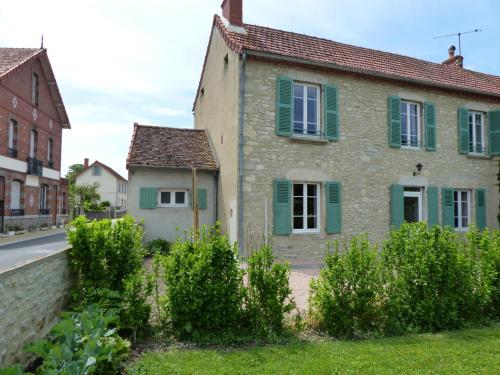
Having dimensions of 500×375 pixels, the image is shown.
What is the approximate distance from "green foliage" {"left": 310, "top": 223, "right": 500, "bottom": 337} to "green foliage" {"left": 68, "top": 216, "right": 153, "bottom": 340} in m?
2.18

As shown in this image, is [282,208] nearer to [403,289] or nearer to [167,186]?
[167,186]

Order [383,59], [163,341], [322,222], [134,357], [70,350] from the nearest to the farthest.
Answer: [70,350] → [134,357] → [163,341] → [322,222] → [383,59]

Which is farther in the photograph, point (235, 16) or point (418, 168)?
point (418, 168)

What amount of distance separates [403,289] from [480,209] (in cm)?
945

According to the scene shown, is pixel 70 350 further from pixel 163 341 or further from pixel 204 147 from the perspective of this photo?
pixel 204 147

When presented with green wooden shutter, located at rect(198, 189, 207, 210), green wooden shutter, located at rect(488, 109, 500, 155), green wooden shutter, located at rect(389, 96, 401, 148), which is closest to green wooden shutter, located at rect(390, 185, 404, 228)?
green wooden shutter, located at rect(389, 96, 401, 148)

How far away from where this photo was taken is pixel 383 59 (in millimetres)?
11750

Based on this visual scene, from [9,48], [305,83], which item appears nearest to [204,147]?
[305,83]

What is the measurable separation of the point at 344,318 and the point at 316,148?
6.39 m

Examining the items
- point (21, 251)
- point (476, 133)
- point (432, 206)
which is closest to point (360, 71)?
point (432, 206)

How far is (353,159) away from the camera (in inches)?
413

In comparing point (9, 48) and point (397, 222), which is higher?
point (9, 48)

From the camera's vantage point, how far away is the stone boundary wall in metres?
3.00

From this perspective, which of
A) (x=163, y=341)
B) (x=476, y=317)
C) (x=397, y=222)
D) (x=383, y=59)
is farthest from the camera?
(x=383, y=59)
